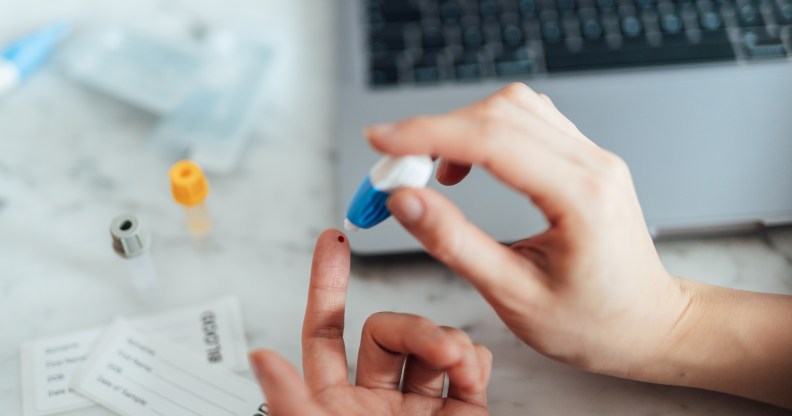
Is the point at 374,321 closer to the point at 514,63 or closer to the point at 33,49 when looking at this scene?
the point at 514,63

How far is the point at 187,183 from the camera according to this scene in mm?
584

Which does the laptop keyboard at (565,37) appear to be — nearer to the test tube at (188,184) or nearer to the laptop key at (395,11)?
the laptop key at (395,11)

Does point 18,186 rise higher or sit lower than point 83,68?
lower

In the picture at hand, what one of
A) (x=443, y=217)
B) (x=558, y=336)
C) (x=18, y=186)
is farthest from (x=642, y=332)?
(x=18, y=186)

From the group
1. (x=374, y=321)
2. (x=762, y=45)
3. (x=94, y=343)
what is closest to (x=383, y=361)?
(x=374, y=321)

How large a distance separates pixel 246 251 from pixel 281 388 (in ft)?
0.81

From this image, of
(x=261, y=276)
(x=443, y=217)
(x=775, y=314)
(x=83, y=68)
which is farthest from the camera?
(x=83, y=68)

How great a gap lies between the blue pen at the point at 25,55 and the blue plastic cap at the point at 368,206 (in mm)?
452

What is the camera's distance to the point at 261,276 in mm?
652

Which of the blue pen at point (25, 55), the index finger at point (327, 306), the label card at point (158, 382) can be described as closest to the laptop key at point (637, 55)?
the index finger at point (327, 306)

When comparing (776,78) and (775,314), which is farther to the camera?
(776,78)

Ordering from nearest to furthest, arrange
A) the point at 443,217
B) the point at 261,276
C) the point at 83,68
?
the point at 443,217 < the point at 261,276 < the point at 83,68

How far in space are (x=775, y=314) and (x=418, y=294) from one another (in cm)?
28

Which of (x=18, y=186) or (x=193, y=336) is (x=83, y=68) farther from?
(x=193, y=336)
